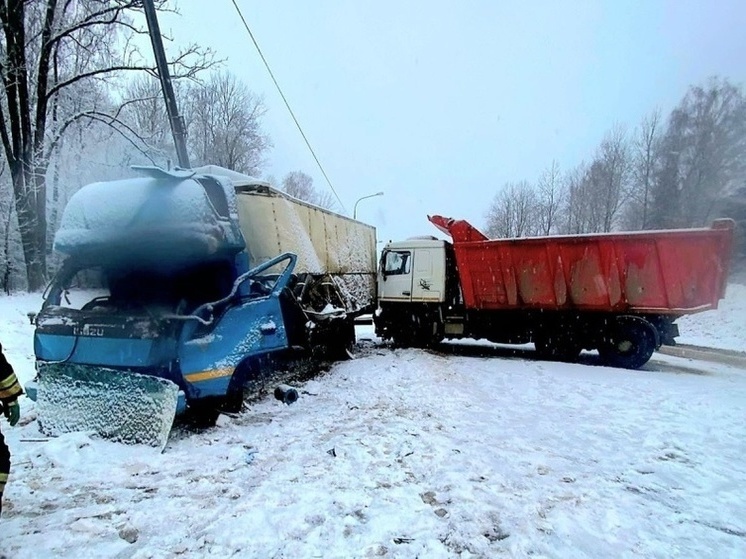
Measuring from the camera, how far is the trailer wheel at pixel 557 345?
1009cm

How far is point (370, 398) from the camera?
20.1 feet

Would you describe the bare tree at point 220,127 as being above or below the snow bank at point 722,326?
above

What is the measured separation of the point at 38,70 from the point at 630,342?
19.4 meters

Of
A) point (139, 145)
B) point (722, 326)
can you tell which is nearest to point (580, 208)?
point (722, 326)

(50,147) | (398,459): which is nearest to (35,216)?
(50,147)

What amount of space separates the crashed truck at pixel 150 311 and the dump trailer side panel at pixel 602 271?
646cm

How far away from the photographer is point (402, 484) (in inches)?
136

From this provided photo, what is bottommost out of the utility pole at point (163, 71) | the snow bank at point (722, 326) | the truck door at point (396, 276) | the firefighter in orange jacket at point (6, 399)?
the snow bank at point (722, 326)

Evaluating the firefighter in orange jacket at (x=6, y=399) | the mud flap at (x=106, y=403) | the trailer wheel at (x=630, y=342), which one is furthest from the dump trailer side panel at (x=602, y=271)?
the firefighter in orange jacket at (x=6, y=399)

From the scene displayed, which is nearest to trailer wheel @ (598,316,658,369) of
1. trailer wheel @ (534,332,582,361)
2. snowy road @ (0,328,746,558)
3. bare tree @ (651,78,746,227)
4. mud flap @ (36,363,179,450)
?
trailer wheel @ (534,332,582,361)

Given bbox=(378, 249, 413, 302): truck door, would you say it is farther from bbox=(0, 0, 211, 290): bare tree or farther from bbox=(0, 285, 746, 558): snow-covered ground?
bbox=(0, 0, 211, 290): bare tree

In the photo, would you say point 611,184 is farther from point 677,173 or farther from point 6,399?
point 6,399

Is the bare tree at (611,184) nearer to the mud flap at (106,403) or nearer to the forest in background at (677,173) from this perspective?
the forest in background at (677,173)

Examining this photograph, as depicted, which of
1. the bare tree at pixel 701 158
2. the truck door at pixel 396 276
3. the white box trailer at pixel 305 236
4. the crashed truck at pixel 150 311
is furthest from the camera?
the bare tree at pixel 701 158
